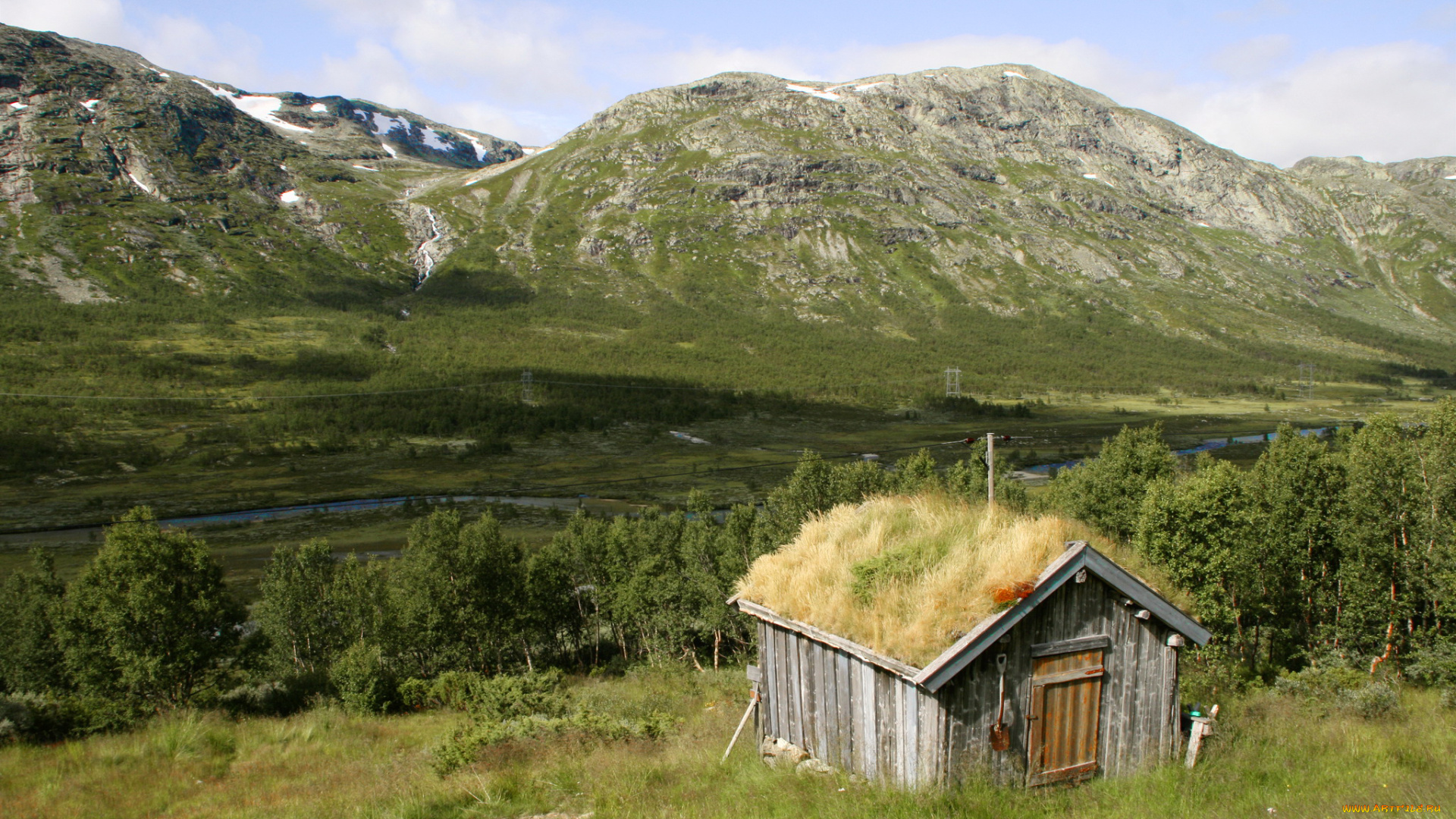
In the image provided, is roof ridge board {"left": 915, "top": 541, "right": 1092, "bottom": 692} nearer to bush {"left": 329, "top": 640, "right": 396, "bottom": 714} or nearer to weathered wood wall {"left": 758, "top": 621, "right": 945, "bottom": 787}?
weathered wood wall {"left": 758, "top": 621, "right": 945, "bottom": 787}

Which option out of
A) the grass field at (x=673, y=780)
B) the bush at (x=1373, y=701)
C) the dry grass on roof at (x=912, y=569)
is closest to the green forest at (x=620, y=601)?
the bush at (x=1373, y=701)

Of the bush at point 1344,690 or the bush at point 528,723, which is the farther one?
the bush at point 1344,690

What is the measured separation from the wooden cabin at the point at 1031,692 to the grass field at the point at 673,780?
0.44 metres

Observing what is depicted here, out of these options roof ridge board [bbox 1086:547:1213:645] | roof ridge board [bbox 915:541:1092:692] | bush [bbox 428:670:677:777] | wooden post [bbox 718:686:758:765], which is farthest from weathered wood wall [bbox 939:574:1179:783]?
bush [bbox 428:670:677:777]

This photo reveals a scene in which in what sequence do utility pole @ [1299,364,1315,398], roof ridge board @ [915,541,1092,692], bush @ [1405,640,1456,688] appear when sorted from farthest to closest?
utility pole @ [1299,364,1315,398], bush @ [1405,640,1456,688], roof ridge board @ [915,541,1092,692]

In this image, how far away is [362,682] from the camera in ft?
85.4

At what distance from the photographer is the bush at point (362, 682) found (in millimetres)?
25578

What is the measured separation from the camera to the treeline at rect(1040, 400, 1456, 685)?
77.7 feet

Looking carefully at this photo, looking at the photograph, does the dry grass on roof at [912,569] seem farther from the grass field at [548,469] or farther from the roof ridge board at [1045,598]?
the grass field at [548,469]

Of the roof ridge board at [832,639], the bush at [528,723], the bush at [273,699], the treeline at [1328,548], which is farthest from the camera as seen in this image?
the bush at [273,699]

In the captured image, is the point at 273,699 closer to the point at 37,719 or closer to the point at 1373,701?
the point at 37,719

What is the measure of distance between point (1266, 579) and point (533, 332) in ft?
609

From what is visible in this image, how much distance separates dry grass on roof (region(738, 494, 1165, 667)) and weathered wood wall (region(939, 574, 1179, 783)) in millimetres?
696

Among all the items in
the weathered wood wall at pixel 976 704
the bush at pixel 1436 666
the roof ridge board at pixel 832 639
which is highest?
the roof ridge board at pixel 832 639
